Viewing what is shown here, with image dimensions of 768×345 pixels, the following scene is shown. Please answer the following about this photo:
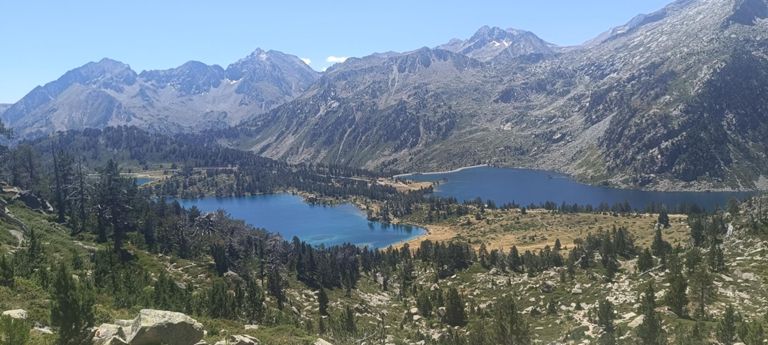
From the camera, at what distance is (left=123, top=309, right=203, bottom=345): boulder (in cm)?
2812

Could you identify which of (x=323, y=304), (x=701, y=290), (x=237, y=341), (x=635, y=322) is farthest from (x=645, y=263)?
(x=237, y=341)

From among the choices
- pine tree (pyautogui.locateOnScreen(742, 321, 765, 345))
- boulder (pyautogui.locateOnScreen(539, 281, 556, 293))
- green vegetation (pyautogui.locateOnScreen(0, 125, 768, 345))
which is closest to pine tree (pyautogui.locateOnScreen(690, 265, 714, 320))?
green vegetation (pyautogui.locateOnScreen(0, 125, 768, 345))

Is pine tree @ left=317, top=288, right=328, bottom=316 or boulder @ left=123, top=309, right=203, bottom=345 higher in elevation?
boulder @ left=123, top=309, right=203, bottom=345

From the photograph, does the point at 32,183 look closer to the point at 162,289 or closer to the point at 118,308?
the point at 162,289

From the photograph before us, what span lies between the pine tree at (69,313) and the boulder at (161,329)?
A: 247cm

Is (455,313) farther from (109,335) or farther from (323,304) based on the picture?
(109,335)

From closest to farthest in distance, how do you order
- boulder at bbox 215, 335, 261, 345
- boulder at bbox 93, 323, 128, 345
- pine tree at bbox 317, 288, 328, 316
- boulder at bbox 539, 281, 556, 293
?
1. boulder at bbox 93, 323, 128, 345
2. boulder at bbox 215, 335, 261, 345
3. pine tree at bbox 317, 288, 328, 316
4. boulder at bbox 539, 281, 556, 293

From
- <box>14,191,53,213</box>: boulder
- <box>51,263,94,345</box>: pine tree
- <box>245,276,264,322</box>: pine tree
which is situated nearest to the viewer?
<box>51,263,94,345</box>: pine tree

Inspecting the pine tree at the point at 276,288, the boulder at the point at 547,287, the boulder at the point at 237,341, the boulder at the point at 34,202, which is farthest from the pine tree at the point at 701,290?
the boulder at the point at 34,202

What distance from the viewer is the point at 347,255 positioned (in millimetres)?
161125

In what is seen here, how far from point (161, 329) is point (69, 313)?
470 centimetres

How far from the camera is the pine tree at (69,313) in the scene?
27.6m

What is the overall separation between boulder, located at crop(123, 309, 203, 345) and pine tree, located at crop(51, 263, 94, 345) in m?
2.47

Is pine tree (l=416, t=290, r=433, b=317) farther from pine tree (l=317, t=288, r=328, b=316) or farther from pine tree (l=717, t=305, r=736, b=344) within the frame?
pine tree (l=717, t=305, r=736, b=344)
